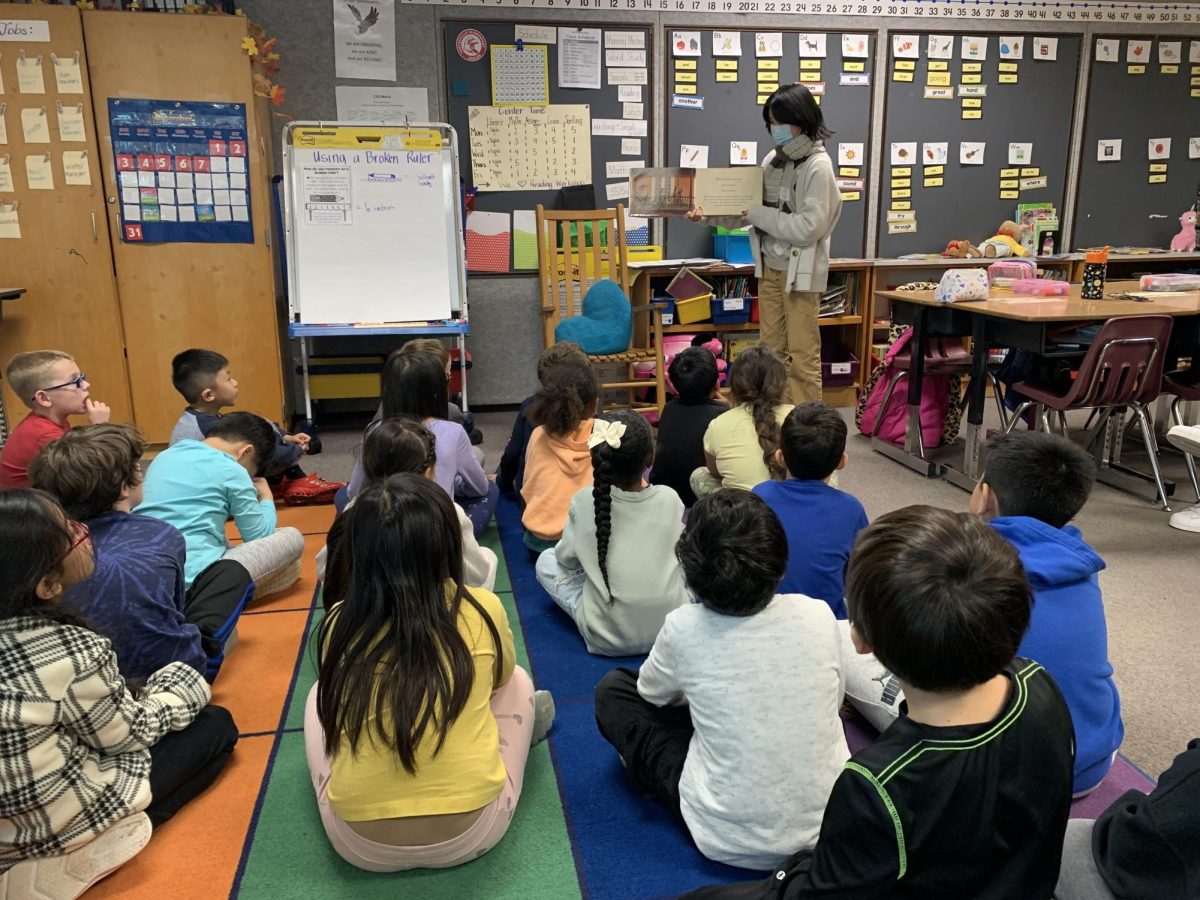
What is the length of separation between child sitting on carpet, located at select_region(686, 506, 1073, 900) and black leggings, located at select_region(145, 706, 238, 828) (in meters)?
1.24

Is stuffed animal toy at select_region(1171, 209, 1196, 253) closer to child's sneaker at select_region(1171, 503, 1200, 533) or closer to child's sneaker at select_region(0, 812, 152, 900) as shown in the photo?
child's sneaker at select_region(1171, 503, 1200, 533)

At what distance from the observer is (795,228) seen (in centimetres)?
396

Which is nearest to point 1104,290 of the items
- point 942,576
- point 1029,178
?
point 1029,178

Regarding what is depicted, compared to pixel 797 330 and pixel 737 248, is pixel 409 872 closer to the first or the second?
pixel 797 330

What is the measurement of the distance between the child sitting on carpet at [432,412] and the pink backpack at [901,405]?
2.29m

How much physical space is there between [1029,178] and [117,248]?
5.25 m

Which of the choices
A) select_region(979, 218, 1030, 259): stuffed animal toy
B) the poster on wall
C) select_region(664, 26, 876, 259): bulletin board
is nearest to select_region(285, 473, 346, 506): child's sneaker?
the poster on wall

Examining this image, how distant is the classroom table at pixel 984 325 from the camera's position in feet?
11.2

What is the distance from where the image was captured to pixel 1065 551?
1544 millimetres

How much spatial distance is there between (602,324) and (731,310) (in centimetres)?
107

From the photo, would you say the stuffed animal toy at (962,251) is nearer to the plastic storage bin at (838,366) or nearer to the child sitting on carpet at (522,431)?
the plastic storage bin at (838,366)

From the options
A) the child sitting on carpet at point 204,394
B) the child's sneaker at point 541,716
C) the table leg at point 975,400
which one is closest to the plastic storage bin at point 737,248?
the table leg at point 975,400

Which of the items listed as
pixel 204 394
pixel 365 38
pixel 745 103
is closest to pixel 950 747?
pixel 204 394

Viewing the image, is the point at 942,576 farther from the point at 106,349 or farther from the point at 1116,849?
the point at 106,349
